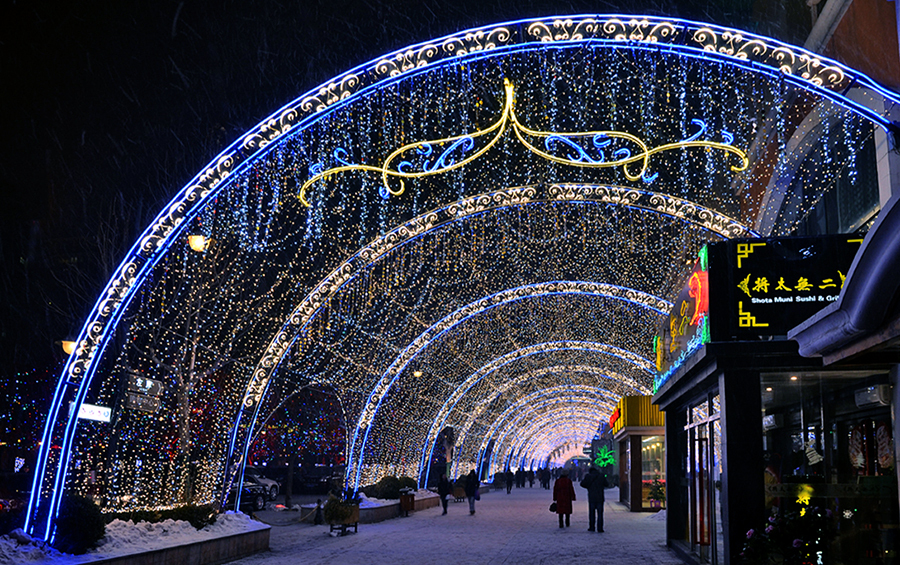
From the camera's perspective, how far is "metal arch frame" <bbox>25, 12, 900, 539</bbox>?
31.8 feet

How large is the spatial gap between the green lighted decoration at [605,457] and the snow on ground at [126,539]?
50997 mm

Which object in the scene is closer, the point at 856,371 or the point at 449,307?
the point at 856,371

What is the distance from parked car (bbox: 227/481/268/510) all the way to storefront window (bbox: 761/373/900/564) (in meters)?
20.8

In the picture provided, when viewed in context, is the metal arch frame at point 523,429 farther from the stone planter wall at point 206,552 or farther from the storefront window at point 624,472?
the stone planter wall at point 206,552

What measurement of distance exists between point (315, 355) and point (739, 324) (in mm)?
28795

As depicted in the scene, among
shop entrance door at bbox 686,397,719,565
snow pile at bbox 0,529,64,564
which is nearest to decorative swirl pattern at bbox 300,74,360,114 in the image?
snow pile at bbox 0,529,64,564

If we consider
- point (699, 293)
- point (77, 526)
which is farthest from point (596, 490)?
point (77, 526)

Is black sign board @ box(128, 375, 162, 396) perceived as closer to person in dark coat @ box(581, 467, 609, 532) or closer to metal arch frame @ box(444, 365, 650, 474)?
person in dark coat @ box(581, 467, 609, 532)

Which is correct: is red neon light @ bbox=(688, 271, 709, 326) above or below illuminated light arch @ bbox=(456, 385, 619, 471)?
below

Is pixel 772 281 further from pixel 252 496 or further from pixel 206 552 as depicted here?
pixel 252 496

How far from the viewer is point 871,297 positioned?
5652 millimetres

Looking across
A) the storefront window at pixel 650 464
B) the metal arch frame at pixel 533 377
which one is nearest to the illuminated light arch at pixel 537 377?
the metal arch frame at pixel 533 377

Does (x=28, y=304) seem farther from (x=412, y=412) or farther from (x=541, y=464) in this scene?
(x=541, y=464)

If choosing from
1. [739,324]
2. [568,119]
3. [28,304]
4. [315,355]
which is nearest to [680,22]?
[739,324]
